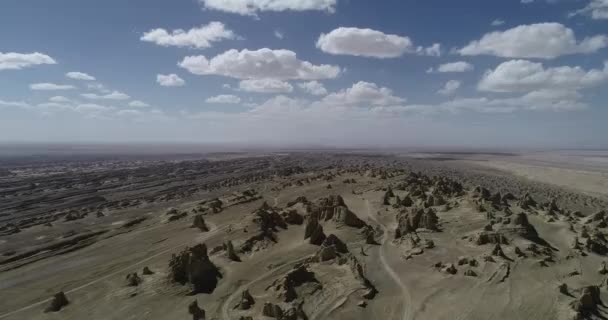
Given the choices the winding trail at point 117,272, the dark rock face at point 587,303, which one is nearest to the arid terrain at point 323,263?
the dark rock face at point 587,303

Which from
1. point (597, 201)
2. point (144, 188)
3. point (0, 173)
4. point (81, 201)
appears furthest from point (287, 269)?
point (0, 173)

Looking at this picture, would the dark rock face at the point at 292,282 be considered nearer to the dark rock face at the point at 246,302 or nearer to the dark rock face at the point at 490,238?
the dark rock face at the point at 246,302

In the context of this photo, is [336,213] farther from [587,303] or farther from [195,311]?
[587,303]

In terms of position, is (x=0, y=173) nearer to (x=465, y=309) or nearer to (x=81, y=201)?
(x=81, y=201)

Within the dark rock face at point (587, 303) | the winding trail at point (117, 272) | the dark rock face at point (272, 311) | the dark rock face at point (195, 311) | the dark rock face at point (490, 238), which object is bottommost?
the winding trail at point (117, 272)

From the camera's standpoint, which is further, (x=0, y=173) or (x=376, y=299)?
(x=0, y=173)
